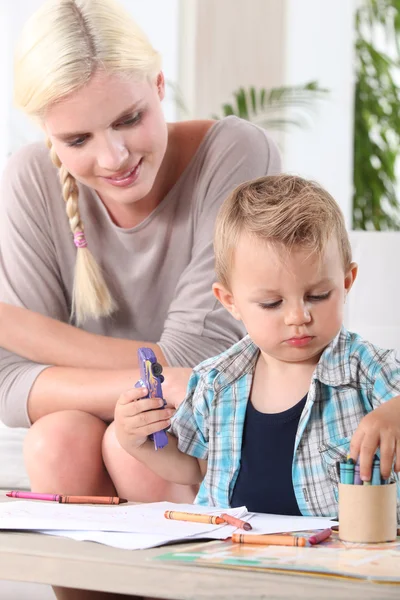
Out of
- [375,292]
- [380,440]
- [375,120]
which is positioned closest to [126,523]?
[380,440]

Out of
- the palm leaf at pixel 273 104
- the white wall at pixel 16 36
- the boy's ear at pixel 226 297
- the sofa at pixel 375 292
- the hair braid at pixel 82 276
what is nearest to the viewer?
the boy's ear at pixel 226 297

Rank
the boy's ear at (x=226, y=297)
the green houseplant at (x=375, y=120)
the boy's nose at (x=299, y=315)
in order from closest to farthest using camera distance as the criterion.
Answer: the boy's nose at (x=299, y=315)
the boy's ear at (x=226, y=297)
the green houseplant at (x=375, y=120)

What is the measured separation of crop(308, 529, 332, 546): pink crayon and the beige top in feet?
2.57

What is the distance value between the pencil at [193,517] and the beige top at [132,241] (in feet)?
2.30

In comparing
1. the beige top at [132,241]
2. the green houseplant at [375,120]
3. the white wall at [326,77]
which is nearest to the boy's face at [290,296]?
the beige top at [132,241]

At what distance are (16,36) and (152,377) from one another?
348 cm

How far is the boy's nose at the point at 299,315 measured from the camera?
115 cm

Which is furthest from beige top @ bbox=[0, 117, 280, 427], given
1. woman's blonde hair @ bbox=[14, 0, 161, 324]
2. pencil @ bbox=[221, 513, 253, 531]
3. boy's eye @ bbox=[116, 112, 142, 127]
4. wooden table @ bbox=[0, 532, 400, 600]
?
wooden table @ bbox=[0, 532, 400, 600]

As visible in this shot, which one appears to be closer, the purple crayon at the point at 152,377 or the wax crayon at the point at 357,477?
the wax crayon at the point at 357,477

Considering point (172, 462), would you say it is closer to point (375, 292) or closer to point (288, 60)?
point (375, 292)

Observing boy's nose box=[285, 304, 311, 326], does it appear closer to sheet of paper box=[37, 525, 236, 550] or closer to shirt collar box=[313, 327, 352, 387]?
shirt collar box=[313, 327, 352, 387]

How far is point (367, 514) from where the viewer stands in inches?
37.0

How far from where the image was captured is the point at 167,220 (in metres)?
1.82

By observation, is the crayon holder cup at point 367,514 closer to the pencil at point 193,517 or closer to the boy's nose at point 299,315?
the pencil at point 193,517
